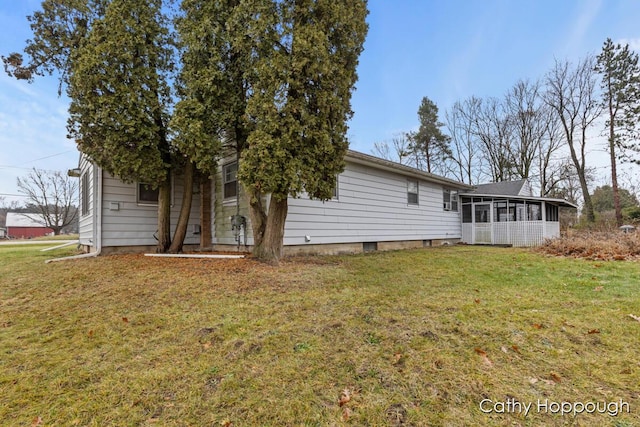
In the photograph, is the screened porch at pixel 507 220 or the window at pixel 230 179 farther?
the screened porch at pixel 507 220

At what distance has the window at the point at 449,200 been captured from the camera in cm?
1439

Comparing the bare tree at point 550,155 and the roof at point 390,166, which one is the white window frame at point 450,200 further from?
the bare tree at point 550,155

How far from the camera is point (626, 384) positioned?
6.72 feet

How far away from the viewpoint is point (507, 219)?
14086mm

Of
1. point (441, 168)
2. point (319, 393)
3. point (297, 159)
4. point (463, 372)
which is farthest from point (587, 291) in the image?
point (441, 168)

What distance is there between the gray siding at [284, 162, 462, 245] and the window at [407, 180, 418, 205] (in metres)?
0.22

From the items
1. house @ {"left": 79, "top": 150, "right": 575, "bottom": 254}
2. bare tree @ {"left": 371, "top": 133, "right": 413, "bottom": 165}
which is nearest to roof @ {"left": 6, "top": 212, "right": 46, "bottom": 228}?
house @ {"left": 79, "top": 150, "right": 575, "bottom": 254}

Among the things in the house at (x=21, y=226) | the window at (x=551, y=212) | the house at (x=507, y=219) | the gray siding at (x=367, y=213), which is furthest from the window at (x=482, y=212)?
the house at (x=21, y=226)

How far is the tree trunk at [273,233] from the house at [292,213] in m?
1.52

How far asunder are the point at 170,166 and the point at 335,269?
192 inches

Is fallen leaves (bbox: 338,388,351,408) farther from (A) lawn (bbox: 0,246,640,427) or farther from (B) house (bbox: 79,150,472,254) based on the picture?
(B) house (bbox: 79,150,472,254)

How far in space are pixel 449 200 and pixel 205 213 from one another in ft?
36.6

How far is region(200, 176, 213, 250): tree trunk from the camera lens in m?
9.36

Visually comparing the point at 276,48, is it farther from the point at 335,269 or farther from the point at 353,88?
the point at 335,269
